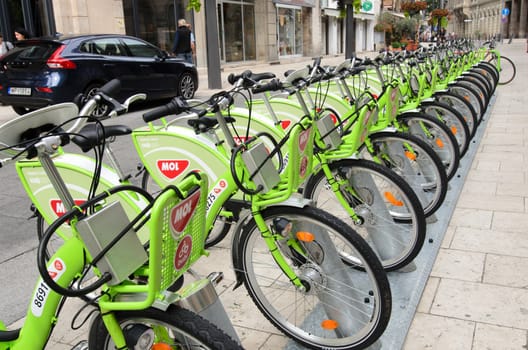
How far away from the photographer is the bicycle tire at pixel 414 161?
3604 millimetres

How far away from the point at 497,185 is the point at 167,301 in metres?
4.23

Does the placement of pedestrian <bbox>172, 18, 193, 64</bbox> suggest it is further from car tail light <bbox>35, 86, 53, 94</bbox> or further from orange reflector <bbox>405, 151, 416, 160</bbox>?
orange reflector <bbox>405, 151, 416, 160</bbox>

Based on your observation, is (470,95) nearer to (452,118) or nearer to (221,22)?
(452,118)

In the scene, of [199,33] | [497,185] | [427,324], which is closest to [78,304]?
[427,324]

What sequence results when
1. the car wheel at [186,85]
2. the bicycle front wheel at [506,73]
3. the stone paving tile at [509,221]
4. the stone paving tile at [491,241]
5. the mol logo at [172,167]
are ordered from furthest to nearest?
the bicycle front wheel at [506,73]
the car wheel at [186,85]
the stone paving tile at [509,221]
the stone paving tile at [491,241]
the mol logo at [172,167]

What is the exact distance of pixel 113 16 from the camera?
49.9 ft

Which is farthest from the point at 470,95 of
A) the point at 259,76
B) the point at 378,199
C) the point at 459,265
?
the point at 259,76

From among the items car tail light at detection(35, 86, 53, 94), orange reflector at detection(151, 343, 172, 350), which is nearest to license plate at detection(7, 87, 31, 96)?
car tail light at detection(35, 86, 53, 94)

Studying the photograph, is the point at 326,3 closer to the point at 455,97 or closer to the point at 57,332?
the point at 455,97

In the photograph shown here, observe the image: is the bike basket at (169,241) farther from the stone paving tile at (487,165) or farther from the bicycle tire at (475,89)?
the bicycle tire at (475,89)

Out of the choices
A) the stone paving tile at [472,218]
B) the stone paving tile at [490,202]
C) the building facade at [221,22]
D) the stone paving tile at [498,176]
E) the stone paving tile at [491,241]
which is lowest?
the stone paving tile at [491,241]

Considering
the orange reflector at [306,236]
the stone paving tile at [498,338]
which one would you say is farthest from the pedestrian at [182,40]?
the stone paving tile at [498,338]

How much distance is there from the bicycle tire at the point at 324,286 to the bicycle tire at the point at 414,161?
1.21 meters

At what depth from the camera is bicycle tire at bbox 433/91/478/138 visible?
5504mm
